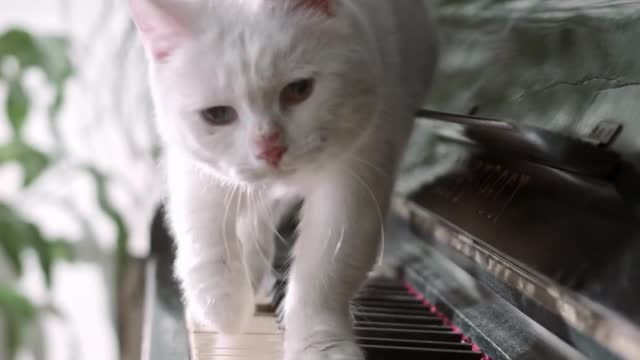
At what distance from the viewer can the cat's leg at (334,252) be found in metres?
0.89

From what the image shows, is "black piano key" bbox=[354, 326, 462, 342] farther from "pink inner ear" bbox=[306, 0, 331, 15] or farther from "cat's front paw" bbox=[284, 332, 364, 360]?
"pink inner ear" bbox=[306, 0, 331, 15]

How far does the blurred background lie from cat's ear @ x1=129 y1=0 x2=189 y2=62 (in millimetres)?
423

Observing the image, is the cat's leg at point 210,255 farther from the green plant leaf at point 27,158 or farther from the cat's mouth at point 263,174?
the green plant leaf at point 27,158

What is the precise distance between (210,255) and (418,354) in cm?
29

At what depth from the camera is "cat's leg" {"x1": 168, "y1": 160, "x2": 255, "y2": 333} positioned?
98cm

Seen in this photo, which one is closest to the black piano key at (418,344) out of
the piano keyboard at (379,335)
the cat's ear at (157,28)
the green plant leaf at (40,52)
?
the piano keyboard at (379,335)

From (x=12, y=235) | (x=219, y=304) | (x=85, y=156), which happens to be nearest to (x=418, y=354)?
(x=219, y=304)

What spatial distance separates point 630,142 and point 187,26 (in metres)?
0.46

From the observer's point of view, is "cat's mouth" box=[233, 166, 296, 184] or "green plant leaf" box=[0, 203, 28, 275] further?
"green plant leaf" box=[0, 203, 28, 275]

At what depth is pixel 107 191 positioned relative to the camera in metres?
1.99

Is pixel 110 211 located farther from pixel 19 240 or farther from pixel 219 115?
pixel 219 115

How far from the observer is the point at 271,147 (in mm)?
841

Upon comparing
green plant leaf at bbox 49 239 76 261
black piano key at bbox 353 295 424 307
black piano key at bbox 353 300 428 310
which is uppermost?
green plant leaf at bbox 49 239 76 261

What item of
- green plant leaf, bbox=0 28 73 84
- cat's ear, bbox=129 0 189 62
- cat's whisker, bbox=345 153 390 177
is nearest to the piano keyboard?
cat's whisker, bbox=345 153 390 177
